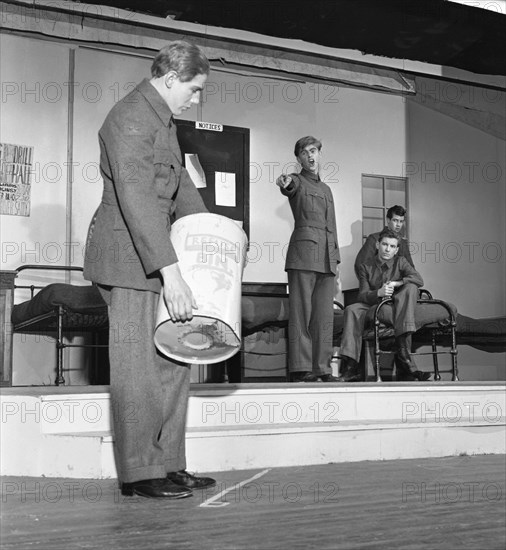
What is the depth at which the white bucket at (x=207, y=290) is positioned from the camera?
7.50 feet

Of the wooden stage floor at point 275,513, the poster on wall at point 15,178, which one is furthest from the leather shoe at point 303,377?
the poster on wall at point 15,178

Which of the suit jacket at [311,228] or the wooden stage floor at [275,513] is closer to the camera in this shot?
the wooden stage floor at [275,513]

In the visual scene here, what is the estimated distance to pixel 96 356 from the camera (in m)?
6.38

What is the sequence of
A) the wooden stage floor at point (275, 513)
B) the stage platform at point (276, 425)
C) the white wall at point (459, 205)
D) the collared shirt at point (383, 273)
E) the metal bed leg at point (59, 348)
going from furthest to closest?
1. the white wall at point (459, 205)
2. the collared shirt at point (383, 273)
3. the metal bed leg at point (59, 348)
4. the stage platform at point (276, 425)
5. the wooden stage floor at point (275, 513)

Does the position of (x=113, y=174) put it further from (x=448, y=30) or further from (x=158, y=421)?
(x=448, y=30)

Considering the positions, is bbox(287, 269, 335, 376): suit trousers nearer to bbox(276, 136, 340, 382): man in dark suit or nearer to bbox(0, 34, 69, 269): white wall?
bbox(276, 136, 340, 382): man in dark suit

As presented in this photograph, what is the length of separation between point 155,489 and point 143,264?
0.63 m

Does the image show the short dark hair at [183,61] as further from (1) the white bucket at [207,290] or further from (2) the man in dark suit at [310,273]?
(2) the man in dark suit at [310,273]

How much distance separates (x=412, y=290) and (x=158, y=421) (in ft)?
9.35

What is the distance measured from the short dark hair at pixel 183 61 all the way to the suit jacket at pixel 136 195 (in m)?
0.09

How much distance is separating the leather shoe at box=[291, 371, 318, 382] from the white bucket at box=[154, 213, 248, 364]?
7.00ft

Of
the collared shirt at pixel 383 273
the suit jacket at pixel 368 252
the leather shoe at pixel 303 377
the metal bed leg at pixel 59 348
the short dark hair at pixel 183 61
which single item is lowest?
the leather shoe at pixel 303 377

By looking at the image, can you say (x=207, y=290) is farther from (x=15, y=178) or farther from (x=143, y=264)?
(x=15, y=178)

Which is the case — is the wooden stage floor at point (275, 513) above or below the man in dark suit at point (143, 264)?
below
